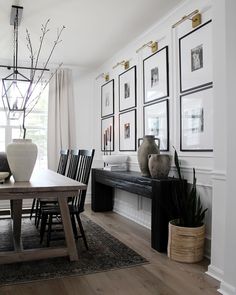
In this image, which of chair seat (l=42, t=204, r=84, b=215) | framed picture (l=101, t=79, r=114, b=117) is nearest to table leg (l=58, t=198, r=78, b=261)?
chair seat (l=42, t=204, r=84, b=215)

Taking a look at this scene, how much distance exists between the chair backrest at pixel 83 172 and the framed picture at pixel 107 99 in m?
2.10

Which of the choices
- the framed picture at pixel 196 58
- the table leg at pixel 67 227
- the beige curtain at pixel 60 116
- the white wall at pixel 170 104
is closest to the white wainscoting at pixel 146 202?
the white wall at pixel 170 104

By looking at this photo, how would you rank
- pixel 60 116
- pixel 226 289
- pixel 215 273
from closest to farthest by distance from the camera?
pixel 226 289 → pixel 215 273 → pixel 60 116

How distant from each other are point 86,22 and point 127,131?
159 cm

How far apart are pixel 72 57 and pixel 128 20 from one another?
5.49 ft

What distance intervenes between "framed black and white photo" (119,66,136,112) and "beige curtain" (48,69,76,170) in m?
1.23

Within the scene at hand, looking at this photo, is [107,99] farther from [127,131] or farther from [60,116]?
[127,131]

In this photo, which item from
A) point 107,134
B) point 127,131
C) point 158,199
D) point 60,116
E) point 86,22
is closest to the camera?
point 158,199

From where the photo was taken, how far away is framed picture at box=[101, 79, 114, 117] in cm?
507

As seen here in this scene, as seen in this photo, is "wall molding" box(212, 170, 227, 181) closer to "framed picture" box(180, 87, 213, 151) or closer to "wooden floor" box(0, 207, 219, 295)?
"framed picture" box(180, 87, 213, 151)

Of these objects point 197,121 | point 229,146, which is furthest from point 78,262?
point 197,121

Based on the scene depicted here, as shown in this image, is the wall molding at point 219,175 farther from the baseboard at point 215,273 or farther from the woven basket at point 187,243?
the baseboard at point 215,273

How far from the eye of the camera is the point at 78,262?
2.54 m

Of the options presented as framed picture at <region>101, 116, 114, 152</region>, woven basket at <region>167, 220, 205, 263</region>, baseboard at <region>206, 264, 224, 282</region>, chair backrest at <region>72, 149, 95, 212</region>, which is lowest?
baseboard at <region>206, 264, 224, 282</region>
